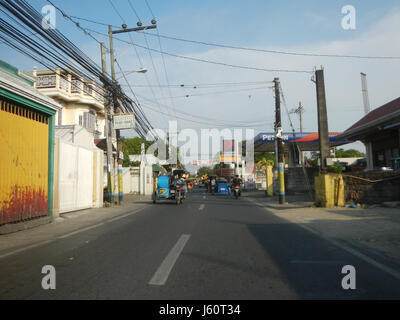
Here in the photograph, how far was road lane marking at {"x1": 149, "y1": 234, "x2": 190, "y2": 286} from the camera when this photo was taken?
4.21m

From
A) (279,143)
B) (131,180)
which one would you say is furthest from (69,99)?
(279,143)

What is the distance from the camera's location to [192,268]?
485 centimetres

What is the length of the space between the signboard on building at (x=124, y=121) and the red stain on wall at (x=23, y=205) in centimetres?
761

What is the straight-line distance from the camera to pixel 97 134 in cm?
3034

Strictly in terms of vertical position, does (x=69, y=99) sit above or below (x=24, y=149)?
above

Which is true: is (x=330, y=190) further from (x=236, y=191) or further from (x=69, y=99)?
(x=69, y=99)

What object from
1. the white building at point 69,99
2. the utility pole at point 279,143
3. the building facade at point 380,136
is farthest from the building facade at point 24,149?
the building facade at point 380,136

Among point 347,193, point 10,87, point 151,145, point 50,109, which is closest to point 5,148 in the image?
point 10,87

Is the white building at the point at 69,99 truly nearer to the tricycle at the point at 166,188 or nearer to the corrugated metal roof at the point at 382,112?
the tricycle at the point at 166,188

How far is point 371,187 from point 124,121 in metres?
13.5

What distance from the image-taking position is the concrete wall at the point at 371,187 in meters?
15.2

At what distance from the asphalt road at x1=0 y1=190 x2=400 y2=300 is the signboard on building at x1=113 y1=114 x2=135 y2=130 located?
10.3m

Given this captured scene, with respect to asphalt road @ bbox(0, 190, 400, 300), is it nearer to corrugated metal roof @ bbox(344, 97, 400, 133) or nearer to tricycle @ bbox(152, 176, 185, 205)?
tricycle @ bbox(152, 176, 185, 205)

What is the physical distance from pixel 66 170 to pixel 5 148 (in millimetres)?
4577
